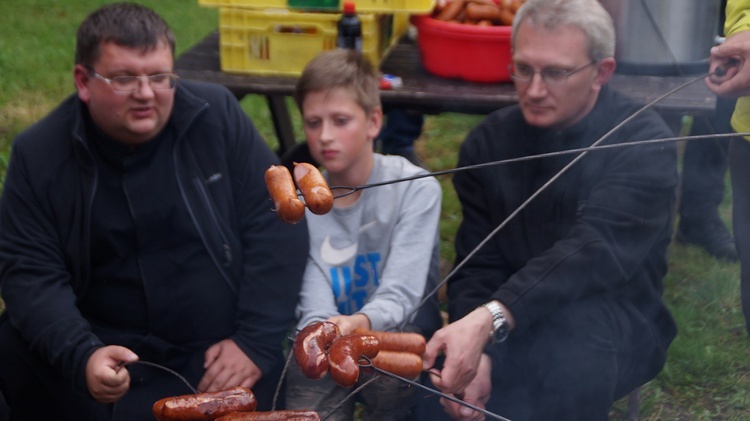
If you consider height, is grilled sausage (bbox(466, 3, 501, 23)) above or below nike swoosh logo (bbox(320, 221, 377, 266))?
above

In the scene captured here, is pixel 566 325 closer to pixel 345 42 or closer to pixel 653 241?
pixel 653 241

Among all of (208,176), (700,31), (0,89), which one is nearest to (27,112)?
(0,89)

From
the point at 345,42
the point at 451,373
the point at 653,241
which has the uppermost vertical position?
the point at 345,42

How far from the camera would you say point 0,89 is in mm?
6598

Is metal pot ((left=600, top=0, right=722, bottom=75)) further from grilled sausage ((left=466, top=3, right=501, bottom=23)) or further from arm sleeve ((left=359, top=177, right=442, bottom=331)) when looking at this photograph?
arm sleeve ((left=359, top=177, right=442, bottom=331))

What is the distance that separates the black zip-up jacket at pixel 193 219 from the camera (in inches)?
106

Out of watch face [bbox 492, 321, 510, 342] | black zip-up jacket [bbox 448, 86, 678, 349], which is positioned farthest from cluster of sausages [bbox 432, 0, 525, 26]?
watch face [bbox 492, 321, 510, 342]

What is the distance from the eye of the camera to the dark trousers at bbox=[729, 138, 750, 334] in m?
2.79

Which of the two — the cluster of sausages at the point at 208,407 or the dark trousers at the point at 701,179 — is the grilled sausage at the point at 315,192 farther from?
the dark trousers at the point at 701,179

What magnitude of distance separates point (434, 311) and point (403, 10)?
131 cm

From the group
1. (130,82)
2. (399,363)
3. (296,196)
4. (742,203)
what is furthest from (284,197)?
(742,203)

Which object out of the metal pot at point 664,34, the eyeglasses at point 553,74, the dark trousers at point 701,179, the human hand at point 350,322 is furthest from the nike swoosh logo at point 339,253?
the dark trousers at point 701,179

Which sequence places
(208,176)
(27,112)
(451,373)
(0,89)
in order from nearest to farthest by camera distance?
1. (451,373)
2. (208,176)
3. (27,112)
4. (0,89)

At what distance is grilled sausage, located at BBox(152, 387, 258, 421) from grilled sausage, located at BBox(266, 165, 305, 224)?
1.37ft
